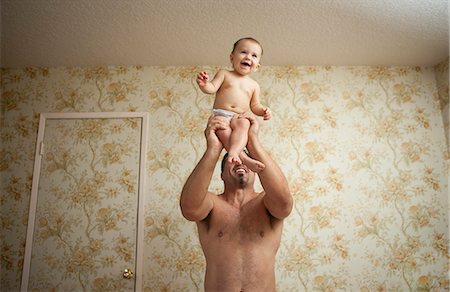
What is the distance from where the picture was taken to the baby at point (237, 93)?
113 cm

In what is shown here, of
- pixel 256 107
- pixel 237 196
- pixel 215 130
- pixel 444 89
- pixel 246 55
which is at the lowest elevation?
pixel 237 196

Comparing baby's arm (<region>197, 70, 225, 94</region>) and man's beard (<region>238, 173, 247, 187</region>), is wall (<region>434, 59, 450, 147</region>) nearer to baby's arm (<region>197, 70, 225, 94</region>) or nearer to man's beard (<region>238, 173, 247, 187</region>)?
man's beard (<region>238, 173, 247, 187</region>)

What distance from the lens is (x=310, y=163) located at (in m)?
2.11

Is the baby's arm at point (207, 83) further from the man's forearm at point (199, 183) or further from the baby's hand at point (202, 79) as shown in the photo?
the man's forearm at point (199, 183)

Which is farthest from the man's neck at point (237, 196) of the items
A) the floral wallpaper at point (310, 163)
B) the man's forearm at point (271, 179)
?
the floral wallpaper at point (310, 163)

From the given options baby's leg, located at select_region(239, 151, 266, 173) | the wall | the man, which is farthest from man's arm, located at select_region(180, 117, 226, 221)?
the wall

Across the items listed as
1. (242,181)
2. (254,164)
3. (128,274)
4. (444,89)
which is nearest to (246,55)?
(254,164)

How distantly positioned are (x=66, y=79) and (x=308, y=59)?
5.50 feet

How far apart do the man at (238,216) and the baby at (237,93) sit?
5 cm

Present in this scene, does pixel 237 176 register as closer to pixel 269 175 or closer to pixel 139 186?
pixel 269 175

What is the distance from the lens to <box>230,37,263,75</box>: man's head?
3.89 feet

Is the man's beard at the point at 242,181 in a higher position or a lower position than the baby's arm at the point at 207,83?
lower

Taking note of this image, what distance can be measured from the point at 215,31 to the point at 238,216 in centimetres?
110

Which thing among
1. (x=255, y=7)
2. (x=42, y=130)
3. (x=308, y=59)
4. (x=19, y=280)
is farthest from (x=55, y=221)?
(x=308, y=59)
